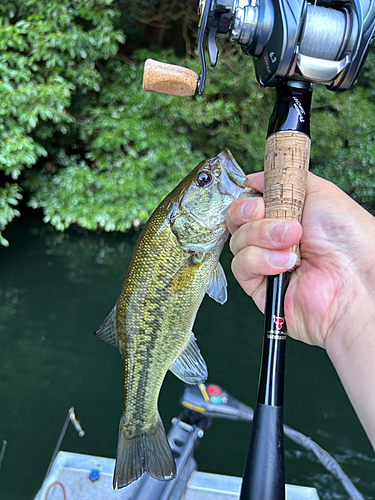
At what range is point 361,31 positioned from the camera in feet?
3.23

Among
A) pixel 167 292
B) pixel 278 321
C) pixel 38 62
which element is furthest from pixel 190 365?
pixel 38 62

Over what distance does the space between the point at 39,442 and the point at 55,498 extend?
1.27 meters

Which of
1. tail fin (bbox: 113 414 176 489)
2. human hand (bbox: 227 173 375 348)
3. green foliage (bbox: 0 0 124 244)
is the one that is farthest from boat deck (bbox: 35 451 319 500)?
green foliage (bbox: 0 0 124 244)

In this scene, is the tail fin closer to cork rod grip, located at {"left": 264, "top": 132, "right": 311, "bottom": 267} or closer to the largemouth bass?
the largemouth bass

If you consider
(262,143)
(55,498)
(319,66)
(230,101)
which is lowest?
(55,498)

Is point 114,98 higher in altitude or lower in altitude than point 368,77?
lower

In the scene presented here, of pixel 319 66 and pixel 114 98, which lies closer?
pixel 319 66

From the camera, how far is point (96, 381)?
4.14 m

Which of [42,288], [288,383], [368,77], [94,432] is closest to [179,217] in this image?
[94,432]

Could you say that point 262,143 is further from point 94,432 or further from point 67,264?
point 94,432

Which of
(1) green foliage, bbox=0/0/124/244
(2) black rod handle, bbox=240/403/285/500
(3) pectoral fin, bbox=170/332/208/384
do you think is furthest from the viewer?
(1) green foliage, bbox=0/0/124/244

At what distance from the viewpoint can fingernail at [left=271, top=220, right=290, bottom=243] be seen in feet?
3.80

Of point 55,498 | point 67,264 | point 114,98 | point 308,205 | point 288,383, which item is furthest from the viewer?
point 114,98

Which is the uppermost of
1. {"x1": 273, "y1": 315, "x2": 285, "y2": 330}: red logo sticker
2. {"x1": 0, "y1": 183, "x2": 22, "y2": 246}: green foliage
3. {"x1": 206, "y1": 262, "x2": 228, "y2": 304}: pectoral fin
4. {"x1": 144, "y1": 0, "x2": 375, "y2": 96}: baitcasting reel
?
{"x1": 144, "y1": 0, "x2": 375, "y2": 96}: baitcasting reel
